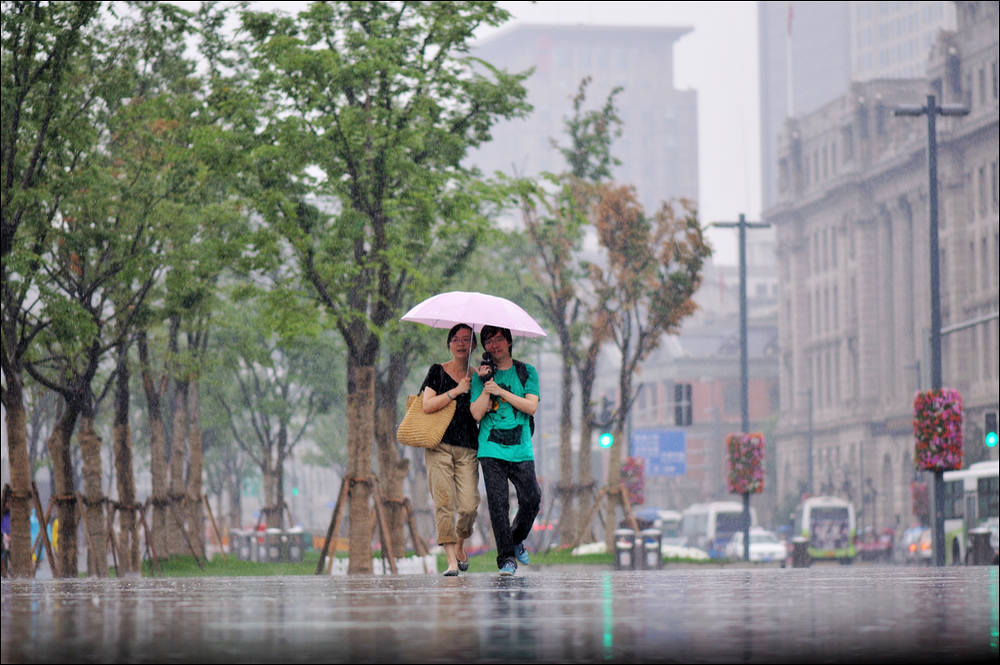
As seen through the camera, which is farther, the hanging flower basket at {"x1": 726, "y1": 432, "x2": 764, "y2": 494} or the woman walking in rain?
the hanging flower basket at {"x1": 726, "y1": 432, "x2": 764, "y2": 494}

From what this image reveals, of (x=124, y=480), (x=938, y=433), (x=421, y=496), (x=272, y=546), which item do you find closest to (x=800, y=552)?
(x=272, y=546)

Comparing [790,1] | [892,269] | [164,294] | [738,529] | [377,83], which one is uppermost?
[790,1]

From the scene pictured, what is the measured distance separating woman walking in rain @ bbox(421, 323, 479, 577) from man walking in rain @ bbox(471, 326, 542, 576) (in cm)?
13

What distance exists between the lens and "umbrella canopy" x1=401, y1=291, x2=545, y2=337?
486 inches

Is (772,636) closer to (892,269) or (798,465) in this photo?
(892,269)

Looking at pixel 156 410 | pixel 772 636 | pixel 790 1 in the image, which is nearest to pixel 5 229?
pixel 156 410

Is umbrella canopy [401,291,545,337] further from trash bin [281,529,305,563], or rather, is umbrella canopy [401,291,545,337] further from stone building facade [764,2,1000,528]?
stone building facade [764,2,1000,528]

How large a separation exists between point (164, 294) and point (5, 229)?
16.7 feet

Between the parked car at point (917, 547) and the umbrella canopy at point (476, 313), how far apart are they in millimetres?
37917

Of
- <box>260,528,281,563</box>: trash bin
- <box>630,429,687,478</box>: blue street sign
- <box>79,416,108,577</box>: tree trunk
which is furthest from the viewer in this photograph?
<box>630,429,687,478</box>: blue street sign

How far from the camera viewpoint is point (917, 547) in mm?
61469

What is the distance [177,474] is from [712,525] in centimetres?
4651

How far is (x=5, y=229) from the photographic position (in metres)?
21.0

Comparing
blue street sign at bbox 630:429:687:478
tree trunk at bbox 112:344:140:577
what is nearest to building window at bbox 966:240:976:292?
blue street sign at bbox 630:429:687:478
